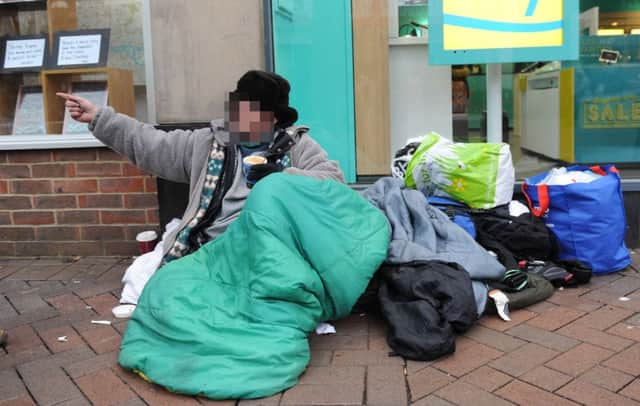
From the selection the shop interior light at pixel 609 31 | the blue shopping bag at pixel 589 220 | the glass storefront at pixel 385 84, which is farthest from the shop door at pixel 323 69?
the shop interior light at pixel 609 31

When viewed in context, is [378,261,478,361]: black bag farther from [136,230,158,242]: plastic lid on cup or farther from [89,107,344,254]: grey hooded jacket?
[136,230,158,242]: plastic lid on cup

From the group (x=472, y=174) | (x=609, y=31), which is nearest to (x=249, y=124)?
(x=472, y=174)

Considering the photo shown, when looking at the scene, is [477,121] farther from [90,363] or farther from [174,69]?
[90,363]

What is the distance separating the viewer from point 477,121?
4730 mm

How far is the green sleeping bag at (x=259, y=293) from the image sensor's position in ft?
8.74

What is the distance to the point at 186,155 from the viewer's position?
3.74 metres

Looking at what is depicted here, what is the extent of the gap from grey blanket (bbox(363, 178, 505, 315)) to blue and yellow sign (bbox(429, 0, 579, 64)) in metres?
1.03

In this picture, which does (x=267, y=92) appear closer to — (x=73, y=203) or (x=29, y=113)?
(x=73, y=203)

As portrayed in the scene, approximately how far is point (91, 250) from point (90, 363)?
1.92 m

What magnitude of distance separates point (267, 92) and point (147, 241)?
138cm

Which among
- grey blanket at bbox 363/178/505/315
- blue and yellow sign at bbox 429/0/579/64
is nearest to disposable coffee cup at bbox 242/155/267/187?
grey blanket at bbox 363/178/505/315

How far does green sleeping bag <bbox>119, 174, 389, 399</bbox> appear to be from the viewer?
266 cm

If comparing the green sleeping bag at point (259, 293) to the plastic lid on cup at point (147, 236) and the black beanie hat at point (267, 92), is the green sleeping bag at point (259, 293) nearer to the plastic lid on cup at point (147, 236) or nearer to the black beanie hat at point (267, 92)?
the black beanie hat at point (267, 92)

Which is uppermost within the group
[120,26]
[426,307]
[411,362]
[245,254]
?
[120,26]
